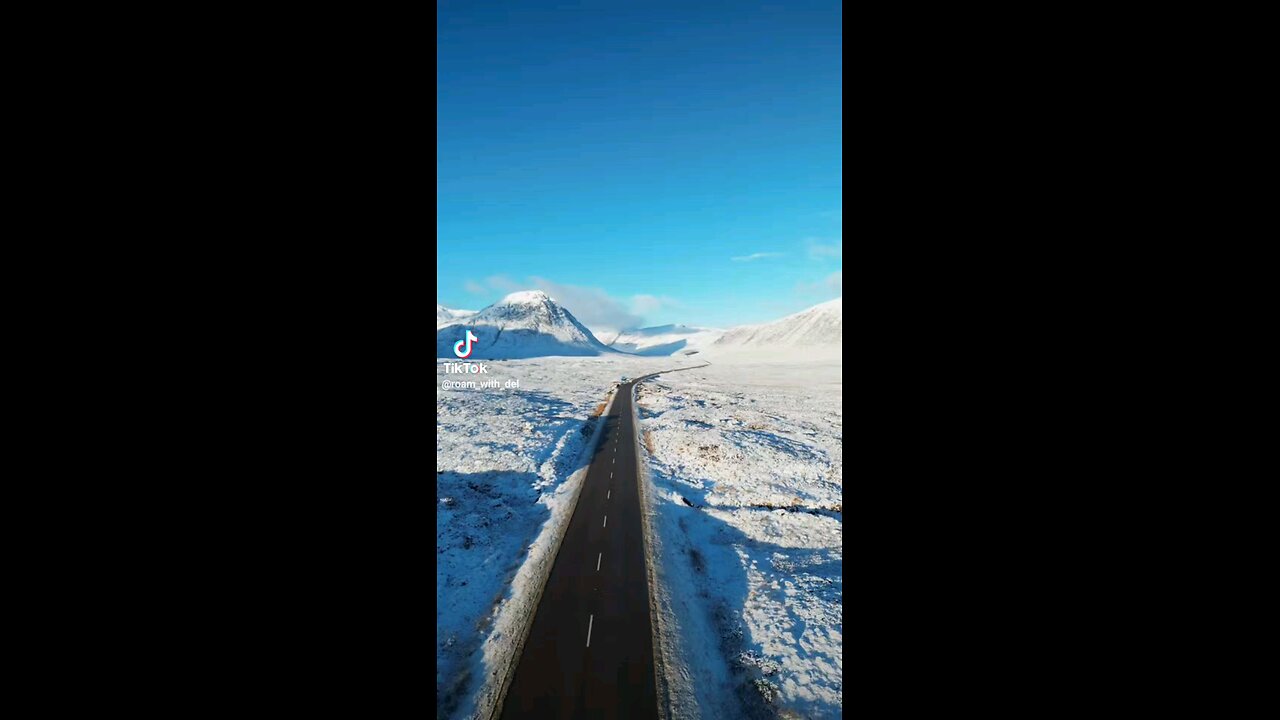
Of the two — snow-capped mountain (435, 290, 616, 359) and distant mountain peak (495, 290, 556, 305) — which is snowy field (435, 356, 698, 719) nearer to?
snow-capped mountain (435, 290, 616, 359)

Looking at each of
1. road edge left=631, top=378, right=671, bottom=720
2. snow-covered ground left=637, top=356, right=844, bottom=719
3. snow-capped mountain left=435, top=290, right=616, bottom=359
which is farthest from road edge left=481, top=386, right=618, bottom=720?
snow-capped mountain left=435, top=290, right=616, bottom=359

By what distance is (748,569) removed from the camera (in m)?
9.85

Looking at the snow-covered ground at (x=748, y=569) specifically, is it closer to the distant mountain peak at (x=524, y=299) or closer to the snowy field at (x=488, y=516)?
the snowy field at (x=488, y=516)

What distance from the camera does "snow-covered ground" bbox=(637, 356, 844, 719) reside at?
21.4 feet

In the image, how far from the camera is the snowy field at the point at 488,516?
6988mm

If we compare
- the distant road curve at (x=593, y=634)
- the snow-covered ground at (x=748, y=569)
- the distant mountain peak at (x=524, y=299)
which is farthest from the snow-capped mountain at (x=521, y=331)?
the distant road curve at (x=593, y=634)

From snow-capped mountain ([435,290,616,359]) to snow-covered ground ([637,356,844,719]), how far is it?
209ft

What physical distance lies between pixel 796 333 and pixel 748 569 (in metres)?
129

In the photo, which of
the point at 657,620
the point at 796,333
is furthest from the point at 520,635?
the point at 796,333
